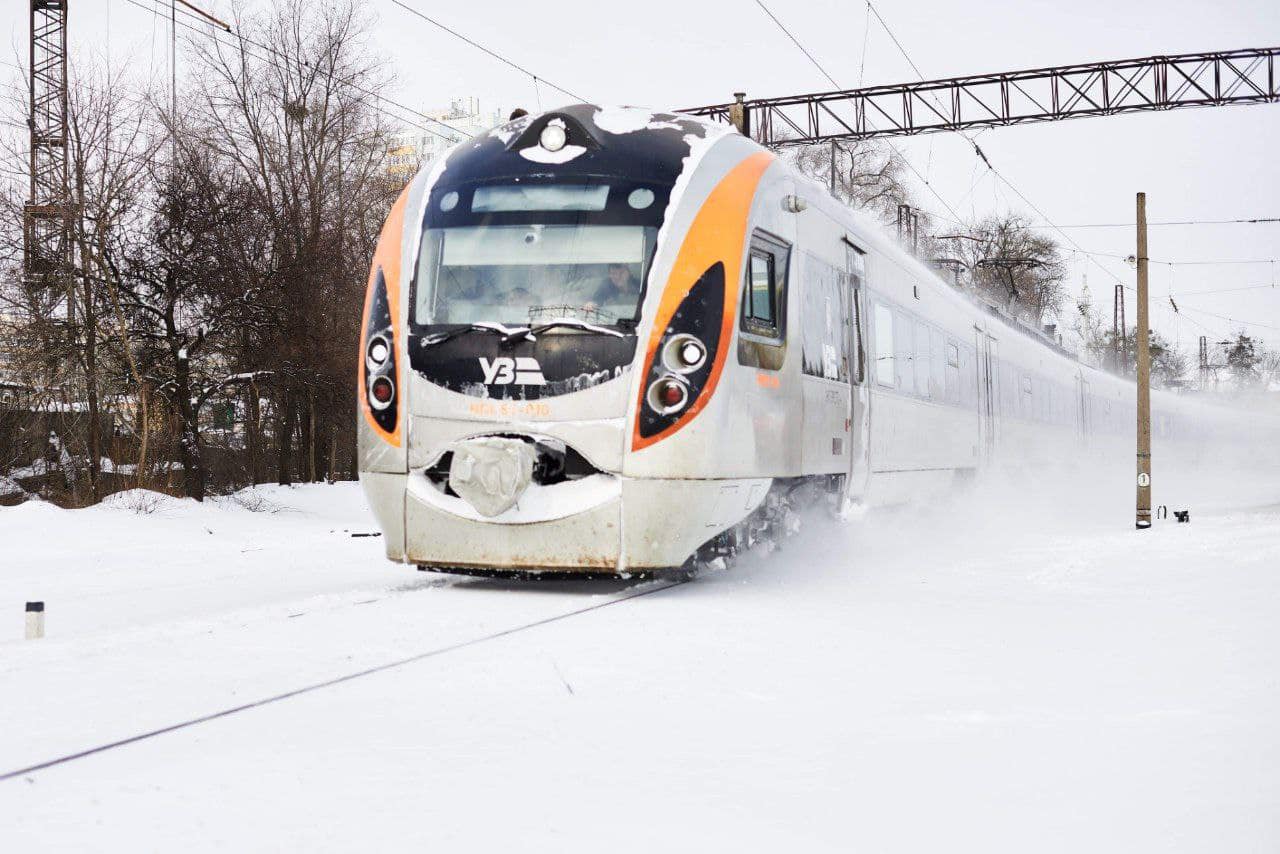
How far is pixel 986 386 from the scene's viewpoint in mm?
19562

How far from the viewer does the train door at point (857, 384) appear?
11.6 meters

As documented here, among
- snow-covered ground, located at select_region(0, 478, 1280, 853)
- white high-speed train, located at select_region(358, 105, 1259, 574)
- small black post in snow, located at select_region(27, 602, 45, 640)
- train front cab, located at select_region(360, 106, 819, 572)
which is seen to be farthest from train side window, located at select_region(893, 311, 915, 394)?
small black post in snow, located at select_region(27, 602, 45, 640)

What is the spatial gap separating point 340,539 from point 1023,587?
898cm

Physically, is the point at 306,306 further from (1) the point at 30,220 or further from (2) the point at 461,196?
(2) the point at 461,196

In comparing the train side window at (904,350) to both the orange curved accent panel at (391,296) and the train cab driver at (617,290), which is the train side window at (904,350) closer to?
the train cab driver at (617,290)

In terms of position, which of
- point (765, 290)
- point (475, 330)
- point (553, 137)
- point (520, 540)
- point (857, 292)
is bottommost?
point (520, 540)

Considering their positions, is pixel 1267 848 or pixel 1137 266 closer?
pixel 1267 848

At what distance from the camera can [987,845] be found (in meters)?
3.55

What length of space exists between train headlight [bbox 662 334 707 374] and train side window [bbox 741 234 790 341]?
0.52m

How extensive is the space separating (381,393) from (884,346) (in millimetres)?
5893

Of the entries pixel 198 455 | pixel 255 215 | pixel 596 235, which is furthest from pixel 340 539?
pixel 255 215

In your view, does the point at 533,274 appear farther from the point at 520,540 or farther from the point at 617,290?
the point at 520,540

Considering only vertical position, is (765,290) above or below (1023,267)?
below

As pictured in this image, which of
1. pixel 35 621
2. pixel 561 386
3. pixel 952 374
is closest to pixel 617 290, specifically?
pixel 561 386
